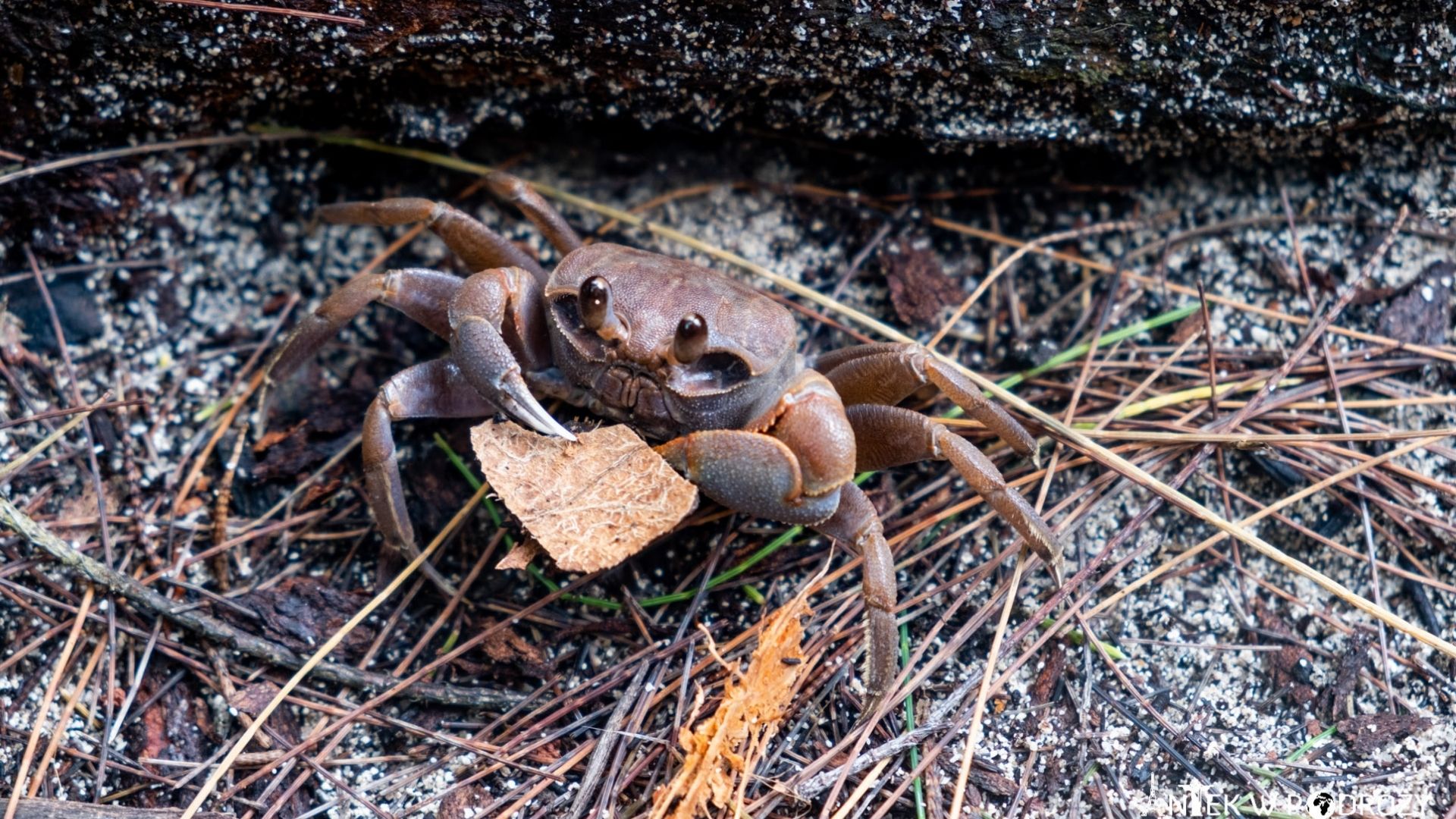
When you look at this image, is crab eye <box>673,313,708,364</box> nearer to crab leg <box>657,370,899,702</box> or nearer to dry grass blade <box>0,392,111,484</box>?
crab leg <box>657,370,899,702</box>

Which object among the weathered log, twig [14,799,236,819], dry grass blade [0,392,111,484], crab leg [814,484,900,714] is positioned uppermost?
the weathered log

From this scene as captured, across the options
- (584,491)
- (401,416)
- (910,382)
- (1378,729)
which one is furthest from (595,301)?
(1378,729)

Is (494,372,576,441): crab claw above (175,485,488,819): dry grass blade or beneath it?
above

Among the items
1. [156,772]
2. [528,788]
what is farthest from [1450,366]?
[156,772]

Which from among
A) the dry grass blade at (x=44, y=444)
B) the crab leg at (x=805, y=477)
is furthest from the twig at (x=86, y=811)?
the crab leg at (x=805, y=477)

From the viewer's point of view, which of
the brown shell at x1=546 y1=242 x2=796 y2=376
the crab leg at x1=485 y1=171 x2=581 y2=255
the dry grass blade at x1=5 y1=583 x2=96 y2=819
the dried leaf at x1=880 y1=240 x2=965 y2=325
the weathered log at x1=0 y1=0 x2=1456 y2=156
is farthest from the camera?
the dried leaf at x1=880 y1=240 x2=965 y2=325

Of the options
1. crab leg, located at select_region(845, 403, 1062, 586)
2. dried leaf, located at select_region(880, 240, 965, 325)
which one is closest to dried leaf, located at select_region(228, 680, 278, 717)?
crab leg, located at select_region(845, 403, 1062, 586)

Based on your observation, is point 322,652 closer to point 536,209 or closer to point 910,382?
point 536,209
